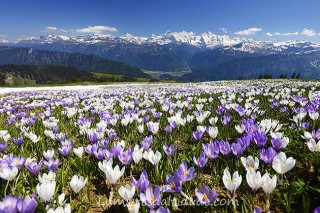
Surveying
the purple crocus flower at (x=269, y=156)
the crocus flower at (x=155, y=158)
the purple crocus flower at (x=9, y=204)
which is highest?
the purple crocus flower at (x=269, y=156)

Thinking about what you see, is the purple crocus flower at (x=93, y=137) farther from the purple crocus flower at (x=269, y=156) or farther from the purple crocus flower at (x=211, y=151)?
the purple crocus flower at (x=269, y=156)

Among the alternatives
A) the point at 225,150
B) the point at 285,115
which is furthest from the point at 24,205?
the point at 285,115

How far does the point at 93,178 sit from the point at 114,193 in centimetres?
66

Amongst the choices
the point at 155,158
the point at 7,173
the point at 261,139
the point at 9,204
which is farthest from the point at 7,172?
the point at 261,139

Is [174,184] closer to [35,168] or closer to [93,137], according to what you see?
[35,168]

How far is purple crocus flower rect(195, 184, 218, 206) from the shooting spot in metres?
2.33

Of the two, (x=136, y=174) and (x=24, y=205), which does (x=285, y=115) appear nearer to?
(x=136, y=174)

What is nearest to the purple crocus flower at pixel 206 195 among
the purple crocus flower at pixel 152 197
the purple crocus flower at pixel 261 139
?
the purple crocus flower at pixel 152 197

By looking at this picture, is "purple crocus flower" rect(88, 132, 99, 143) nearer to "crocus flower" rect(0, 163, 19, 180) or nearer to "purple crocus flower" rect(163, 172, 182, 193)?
"crocus flower" rect(0, 163, 19, 180)

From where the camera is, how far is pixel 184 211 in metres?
2.79

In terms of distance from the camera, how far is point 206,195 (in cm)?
248

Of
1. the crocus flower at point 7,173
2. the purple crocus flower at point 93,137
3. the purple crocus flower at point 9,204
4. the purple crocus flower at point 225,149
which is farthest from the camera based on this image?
the purple crocus flower at point 93,137

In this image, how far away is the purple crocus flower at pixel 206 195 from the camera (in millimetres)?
2326

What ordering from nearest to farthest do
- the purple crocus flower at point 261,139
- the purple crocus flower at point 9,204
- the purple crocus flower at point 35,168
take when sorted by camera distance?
1. the purple crocus flower at point 9,204
2. the purple crocus flower at point 35,168
3. the purple crocus flower at point 261,139
